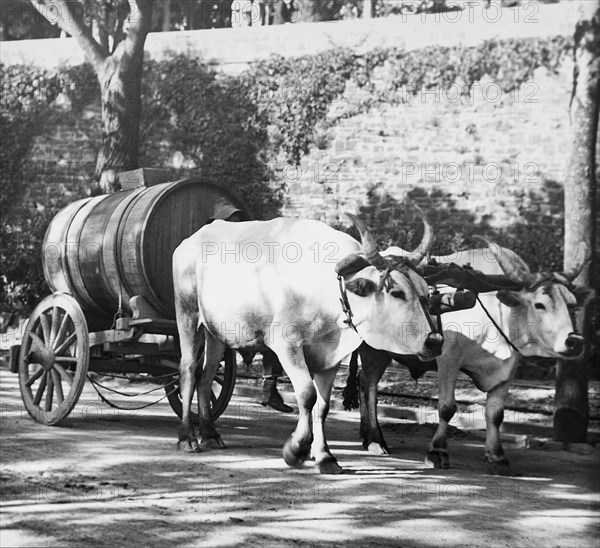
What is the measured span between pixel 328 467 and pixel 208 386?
158 cm

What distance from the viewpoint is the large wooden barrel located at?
9289mm

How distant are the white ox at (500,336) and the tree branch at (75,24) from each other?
9034 mm

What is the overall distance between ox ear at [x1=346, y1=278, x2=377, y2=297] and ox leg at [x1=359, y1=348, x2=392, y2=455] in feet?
4.42

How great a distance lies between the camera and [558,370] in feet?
35.4

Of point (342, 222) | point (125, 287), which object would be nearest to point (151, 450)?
point (125, 287)

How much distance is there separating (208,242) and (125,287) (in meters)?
0.87

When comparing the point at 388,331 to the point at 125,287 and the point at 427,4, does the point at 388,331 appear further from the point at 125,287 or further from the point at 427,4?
the point at 427,4

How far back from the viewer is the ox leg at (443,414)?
Result: 8.52m

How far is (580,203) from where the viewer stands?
35.4 ft

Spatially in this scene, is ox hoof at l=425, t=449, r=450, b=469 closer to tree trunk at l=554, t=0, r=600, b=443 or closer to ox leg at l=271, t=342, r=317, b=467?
ox leg at l=271, t=342, r=317, b=467

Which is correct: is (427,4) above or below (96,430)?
above

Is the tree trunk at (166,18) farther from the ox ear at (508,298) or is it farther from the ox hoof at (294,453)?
the ox hoof at (294,453)

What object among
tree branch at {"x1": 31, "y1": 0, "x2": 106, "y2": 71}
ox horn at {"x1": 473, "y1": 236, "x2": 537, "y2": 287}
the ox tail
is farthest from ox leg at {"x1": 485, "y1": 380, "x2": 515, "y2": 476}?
tree branch at {"x1": 31, "y1": 0, "x2": 106, "y2": 71}

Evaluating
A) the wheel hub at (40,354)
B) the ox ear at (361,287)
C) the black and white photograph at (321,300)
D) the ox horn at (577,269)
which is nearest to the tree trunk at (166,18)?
the black and white photograph at (321,300)
